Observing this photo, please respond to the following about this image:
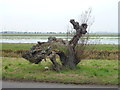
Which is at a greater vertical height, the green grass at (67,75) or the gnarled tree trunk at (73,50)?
the gnarled tree trunk at (73,50)

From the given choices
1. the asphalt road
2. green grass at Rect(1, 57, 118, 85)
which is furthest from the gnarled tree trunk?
the asphalt road

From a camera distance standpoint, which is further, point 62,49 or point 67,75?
point 62,49

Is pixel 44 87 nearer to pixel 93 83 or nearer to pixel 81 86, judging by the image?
pixel 81 86

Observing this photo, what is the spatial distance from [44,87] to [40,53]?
9.09 ft

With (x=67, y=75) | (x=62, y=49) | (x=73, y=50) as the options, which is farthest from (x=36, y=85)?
(x=73, y=50)

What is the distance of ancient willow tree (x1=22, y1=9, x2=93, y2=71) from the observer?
439 inches

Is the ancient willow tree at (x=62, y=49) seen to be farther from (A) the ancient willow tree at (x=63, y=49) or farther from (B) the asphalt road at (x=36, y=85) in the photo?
(B) the asphalt road at (x=36, y=85)

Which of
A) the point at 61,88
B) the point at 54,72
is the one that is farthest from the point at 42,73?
the point at 61,88

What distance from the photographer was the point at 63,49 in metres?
11.6

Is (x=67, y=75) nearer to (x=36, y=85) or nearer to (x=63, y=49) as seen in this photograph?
(x=63, y=49)

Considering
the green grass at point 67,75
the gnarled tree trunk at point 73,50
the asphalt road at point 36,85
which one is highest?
the gnarled tree trunk at point 73,50

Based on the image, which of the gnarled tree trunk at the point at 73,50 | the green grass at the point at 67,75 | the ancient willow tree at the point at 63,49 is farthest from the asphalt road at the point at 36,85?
the gnarled tree trunk at the point at 73,50

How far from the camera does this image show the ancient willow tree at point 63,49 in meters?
11.1

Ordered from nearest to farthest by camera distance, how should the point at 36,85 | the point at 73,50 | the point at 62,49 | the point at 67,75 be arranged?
the point at 36,85, the point at 67,75, the point at 62,49, the point at 73,50
